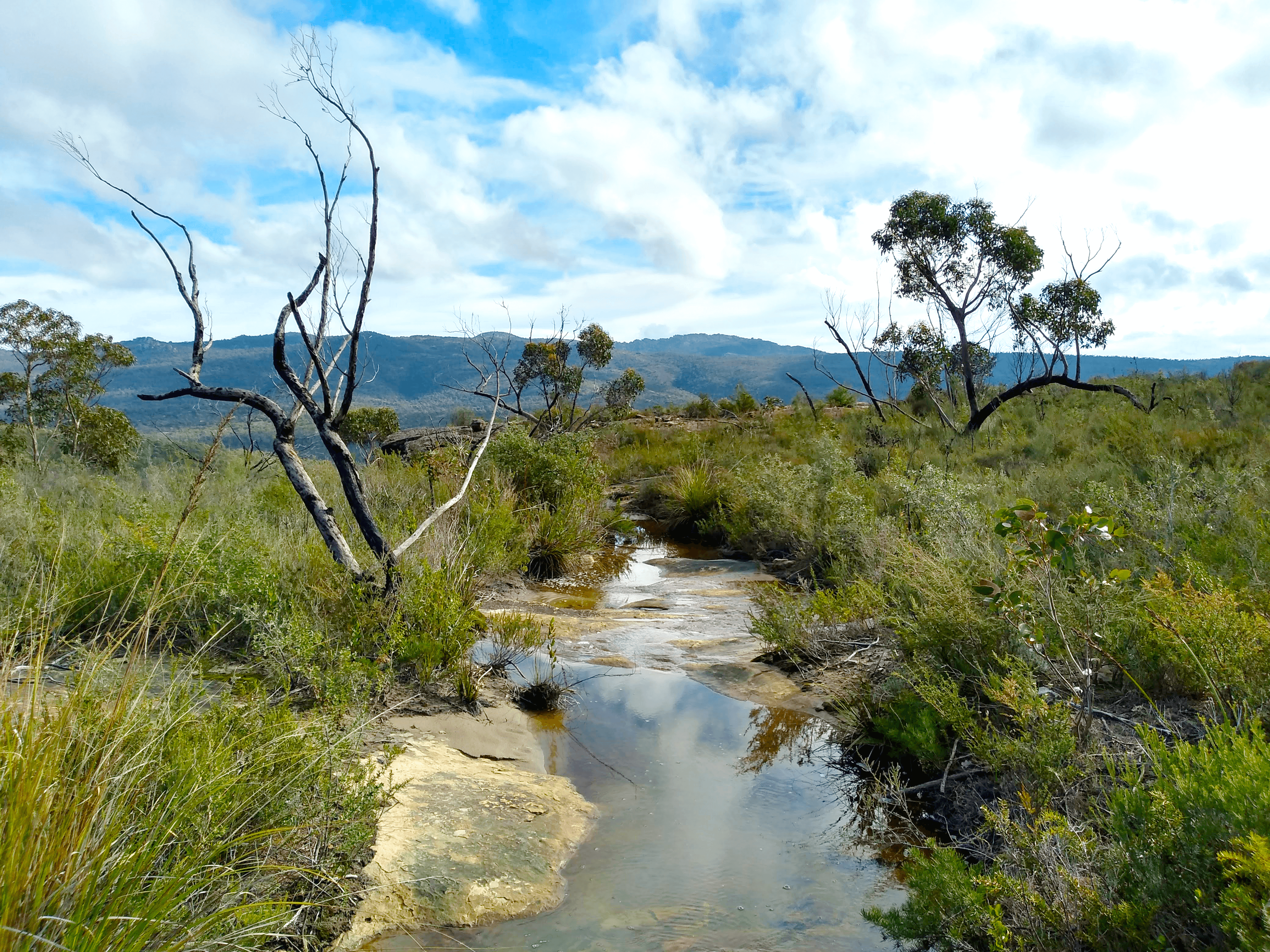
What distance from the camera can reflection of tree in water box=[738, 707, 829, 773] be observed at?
504 centimetres

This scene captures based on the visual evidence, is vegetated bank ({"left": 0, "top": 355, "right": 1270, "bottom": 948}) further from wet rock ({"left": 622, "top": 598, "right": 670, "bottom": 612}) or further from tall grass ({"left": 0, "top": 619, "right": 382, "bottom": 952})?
wet rock ({"left": 622, "top": 598, "right": 670, "bottom": 612})

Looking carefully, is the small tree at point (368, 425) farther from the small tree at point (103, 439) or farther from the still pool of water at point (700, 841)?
the still pool of water at point (700, 841)

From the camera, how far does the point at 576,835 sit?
4.04 m

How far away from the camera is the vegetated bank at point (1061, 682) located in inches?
90.9

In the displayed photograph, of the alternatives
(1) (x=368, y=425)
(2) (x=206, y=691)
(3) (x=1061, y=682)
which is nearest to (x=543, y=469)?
(2) (x=206, y=691)

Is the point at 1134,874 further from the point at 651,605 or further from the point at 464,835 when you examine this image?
the point at 651,605

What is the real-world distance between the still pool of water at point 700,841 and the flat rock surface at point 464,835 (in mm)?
99

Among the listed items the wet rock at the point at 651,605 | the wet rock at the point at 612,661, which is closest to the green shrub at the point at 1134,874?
the wet rock at the point at 612,661

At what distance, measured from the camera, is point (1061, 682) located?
13.8 feet

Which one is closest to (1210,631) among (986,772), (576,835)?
(986,772)

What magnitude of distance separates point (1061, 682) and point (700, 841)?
83.9 inches

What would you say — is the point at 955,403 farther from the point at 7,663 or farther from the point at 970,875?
the point at 7,663

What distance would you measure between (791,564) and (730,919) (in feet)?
22.3

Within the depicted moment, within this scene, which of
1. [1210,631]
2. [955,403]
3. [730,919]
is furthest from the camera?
[955,403]
